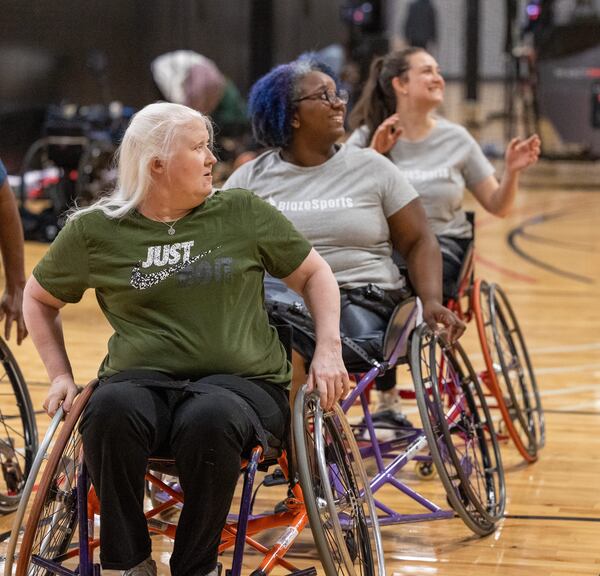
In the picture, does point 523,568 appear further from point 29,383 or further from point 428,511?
point 29,383

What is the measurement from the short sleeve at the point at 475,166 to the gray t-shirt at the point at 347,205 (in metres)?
0.80

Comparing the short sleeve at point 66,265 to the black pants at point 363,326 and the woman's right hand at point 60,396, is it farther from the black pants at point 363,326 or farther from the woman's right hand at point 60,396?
the black pants at point 363,326

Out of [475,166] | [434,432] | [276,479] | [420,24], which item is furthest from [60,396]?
[420,24]

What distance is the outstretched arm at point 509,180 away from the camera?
3.79 m

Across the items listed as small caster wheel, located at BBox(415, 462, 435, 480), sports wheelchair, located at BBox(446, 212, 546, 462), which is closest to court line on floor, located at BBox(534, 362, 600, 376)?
sports wheelchair, located at BBox(446, 212, 546, 462)

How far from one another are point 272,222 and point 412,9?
14.6 metres

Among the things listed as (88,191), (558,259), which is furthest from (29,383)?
(558,259)

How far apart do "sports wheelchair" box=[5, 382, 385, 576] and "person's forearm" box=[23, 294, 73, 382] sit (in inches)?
5.2

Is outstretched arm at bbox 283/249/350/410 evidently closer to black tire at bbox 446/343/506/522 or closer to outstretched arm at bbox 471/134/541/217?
black tire at bbox 446/343/506/522

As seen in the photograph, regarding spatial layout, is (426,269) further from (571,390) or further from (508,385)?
(571,390)

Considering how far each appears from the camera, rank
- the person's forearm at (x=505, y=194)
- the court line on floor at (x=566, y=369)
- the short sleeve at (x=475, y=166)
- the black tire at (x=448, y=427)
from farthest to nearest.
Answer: the court line on floor at (x=566, y=369) < the short sleeve at (x=475, y=166) < the person's forearm at (x=505, y=194) < the black tire at (x=448, y=427)

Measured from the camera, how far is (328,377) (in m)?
2.45

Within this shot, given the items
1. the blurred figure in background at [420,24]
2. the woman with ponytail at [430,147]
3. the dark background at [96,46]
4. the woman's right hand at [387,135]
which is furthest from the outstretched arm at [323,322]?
the blurred figure in background at [420,24]

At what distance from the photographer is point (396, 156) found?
13.1 feet
